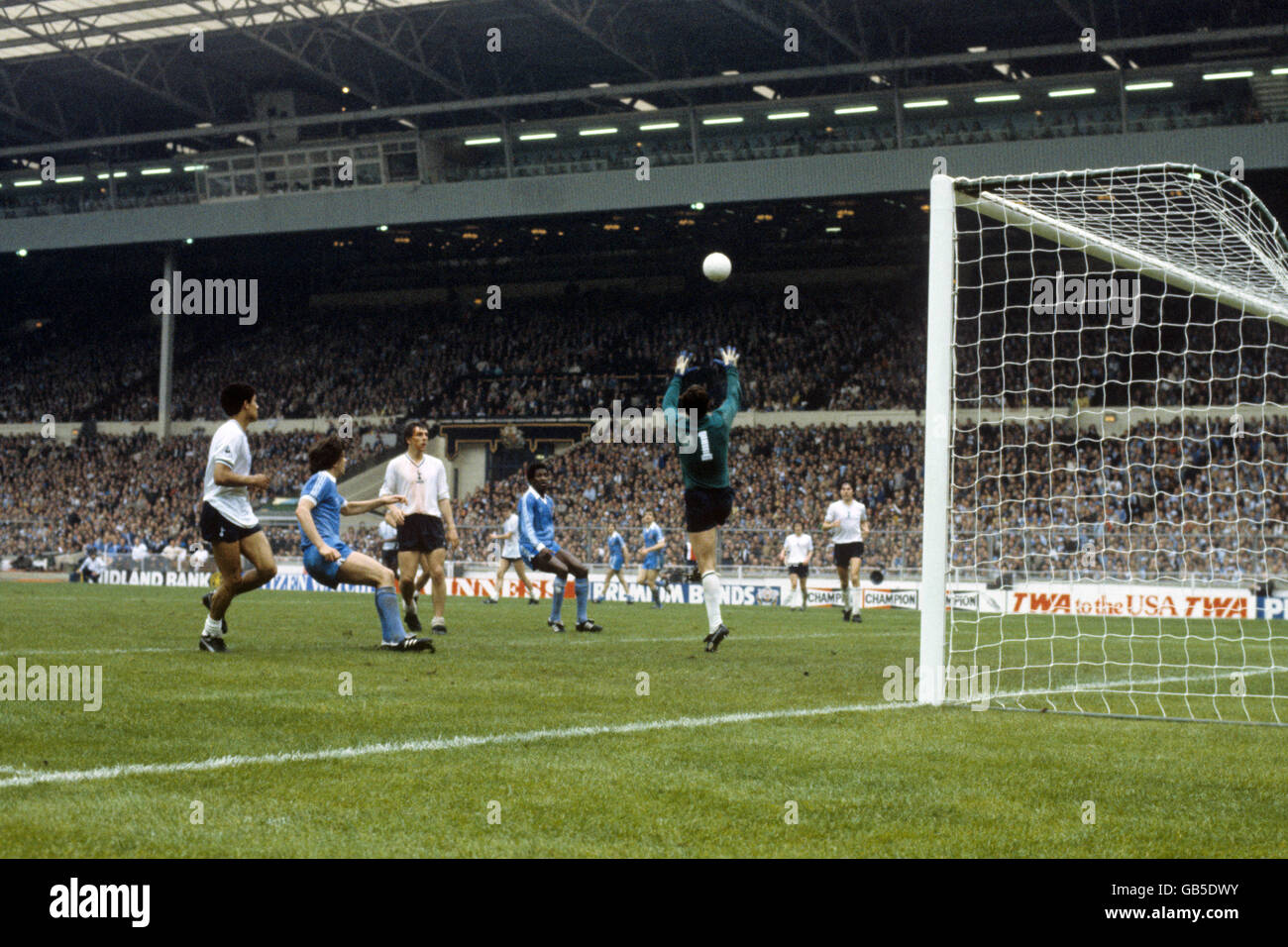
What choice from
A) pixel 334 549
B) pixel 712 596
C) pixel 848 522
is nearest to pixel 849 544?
pixel 848 522

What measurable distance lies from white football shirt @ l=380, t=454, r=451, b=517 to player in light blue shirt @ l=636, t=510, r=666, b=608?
12.6 meters

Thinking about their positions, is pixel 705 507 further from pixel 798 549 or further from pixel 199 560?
pixel 199 560

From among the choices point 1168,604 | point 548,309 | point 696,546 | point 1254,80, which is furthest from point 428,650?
point 548,309

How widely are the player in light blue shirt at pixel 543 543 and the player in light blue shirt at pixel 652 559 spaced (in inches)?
384

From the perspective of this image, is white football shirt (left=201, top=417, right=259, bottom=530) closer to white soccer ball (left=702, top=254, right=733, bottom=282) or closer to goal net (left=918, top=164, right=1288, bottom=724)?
goal net (left=918, top=164, right=1288, bottom=724)

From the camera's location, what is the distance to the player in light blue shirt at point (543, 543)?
15.4 metres

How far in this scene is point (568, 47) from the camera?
41.4 metres

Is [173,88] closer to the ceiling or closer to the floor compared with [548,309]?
Answer: closer to the ceiling

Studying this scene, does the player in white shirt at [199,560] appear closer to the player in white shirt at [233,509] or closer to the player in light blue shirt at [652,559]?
the player in light blue shirt at [652,559]

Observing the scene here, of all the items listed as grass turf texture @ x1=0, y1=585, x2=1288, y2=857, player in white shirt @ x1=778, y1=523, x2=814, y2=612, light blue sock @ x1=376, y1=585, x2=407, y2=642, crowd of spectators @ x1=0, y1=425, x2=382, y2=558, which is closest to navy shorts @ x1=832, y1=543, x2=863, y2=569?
player in white shirt @ x1=778, y1=523, x2=814, y2=612

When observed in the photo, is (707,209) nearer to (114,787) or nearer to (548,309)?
(548,309)

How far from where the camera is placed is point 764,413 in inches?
1684

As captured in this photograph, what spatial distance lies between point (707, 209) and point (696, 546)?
32.7m

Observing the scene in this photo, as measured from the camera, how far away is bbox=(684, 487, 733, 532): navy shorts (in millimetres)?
11586
